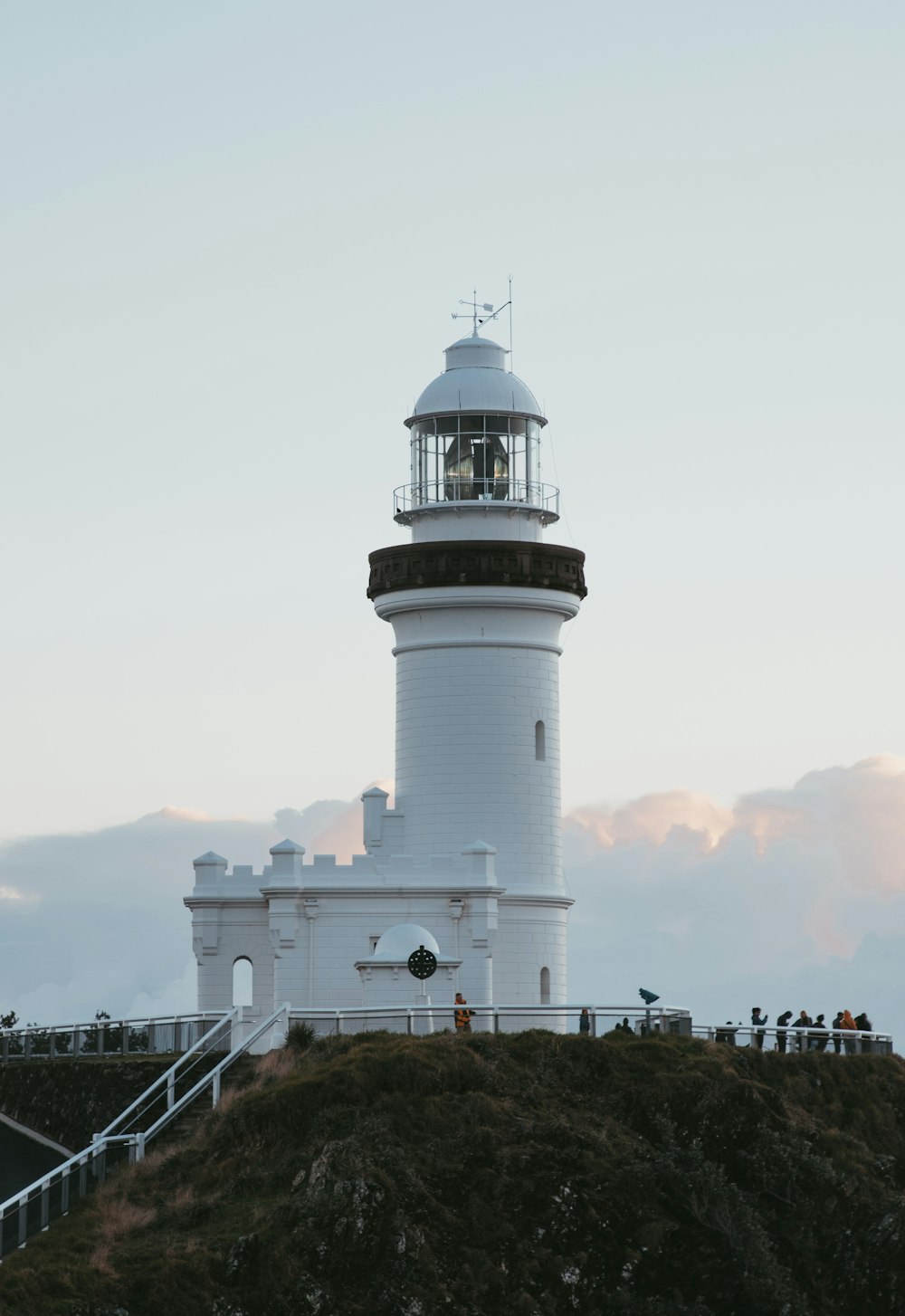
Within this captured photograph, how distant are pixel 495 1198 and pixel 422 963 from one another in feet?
31.2

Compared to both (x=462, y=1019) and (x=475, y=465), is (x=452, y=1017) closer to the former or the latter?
(x=462, y=1019)

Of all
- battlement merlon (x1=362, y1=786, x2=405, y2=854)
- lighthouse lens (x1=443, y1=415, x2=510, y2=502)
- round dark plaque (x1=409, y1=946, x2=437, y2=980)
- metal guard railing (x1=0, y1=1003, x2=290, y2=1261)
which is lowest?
metal guard railing (x1=0, y1=1003, x2=290, y2=1261)

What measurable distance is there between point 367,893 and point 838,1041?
34.3 feet

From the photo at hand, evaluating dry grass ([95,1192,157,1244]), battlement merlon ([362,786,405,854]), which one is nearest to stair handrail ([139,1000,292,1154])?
dry grass ([95,1192,157,1244])

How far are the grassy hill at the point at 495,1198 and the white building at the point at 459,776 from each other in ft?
25.5

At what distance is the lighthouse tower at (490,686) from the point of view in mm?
47938

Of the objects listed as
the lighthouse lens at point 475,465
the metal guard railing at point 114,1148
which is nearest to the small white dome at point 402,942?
the metal guard railing at point 114,1148

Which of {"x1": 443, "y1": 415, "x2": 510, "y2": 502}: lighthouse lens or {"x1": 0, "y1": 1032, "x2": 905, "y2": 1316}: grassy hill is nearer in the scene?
{"x1": 0, "y1": 1032, "x2": 905, "y2": 1316}: grassy hill

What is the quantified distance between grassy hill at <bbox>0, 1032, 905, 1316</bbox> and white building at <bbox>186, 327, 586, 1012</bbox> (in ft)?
25.5

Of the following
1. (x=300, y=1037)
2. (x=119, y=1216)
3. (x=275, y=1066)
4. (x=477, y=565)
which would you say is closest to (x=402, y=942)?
(x=300, y=1037)

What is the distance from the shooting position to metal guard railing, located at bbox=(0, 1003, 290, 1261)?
3212 centimetres

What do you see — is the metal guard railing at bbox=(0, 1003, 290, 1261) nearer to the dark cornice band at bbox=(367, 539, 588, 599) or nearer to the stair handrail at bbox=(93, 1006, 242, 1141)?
the stair handrail at bbox=(93, 1006, 242, 1141)

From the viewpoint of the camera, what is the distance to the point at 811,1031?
4138cm

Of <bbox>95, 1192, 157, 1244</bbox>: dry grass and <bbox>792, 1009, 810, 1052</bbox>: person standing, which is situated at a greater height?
<bbox>792, 1009, 810, 1052</bbox>: person standing
